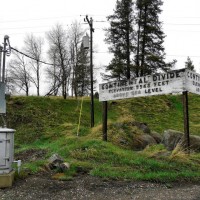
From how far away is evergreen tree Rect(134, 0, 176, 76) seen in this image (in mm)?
34531

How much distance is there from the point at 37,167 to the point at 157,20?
31.6m

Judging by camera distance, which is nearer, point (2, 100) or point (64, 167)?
point (64, 167)

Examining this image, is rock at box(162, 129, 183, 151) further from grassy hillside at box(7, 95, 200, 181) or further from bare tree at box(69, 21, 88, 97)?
bare tree at box(69, 21, 88, 97)

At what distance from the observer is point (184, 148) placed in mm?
10695

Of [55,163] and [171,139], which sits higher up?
[171,139]

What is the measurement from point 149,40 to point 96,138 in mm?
24781

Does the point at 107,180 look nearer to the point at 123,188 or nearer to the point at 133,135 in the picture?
the point at 123,188

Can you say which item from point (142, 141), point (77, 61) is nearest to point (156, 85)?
point (142, 141)

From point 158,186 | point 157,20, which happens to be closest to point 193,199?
point 158,186

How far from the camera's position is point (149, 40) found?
35.8 meters

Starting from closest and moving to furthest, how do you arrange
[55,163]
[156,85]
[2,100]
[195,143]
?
[55,163], [2,100], [156,85], [195,143]

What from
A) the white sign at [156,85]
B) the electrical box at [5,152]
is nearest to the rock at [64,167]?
the electrical box at [5,152]

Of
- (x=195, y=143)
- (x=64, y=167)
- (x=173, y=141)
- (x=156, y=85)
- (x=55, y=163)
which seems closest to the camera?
(x=64, y=167)

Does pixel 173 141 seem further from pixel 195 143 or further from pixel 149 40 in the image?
pixel 149 40
